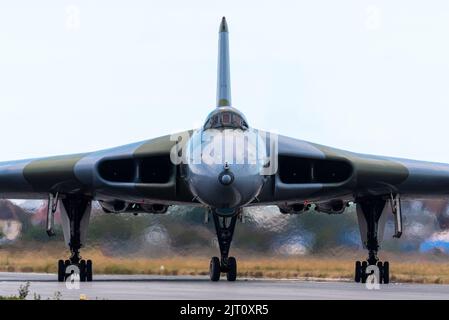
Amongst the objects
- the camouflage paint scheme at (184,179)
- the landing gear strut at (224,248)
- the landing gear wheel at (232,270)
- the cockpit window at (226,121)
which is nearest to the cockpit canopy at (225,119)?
the cockpit window at (226,121)

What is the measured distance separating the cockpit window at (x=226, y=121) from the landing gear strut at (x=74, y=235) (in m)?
3.63

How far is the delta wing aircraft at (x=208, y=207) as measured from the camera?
68.2 feet

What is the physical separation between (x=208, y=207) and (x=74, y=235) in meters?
2.96

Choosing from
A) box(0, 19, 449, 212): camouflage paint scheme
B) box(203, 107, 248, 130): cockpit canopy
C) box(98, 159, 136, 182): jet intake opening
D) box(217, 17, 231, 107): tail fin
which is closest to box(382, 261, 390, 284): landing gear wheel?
box(0, 19, 449, 212): camouflage paint scheme

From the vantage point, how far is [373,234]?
21922 mm

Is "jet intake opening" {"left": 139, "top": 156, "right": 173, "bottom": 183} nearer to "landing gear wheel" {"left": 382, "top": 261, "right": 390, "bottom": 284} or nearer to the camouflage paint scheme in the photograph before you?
the camouflage paint scheme

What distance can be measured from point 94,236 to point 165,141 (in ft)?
13.1

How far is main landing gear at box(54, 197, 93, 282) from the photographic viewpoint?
2138 centimetres

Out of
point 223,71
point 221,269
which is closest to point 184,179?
point 221,269

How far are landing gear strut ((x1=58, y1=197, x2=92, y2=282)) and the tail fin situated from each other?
3.57 m

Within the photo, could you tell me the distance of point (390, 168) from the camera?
21547 mm

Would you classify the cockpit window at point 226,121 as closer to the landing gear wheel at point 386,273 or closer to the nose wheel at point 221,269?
the nose wheel at point 221,269
